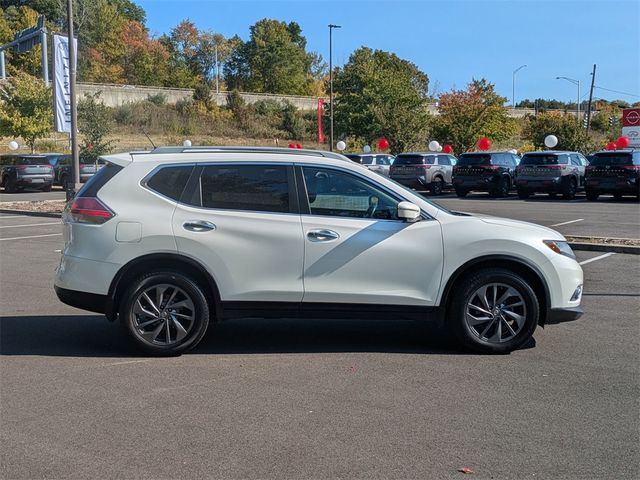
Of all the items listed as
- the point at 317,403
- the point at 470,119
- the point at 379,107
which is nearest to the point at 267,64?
the point at 379,107

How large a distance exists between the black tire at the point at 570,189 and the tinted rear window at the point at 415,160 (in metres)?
5.67

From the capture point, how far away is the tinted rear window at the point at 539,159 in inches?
1079

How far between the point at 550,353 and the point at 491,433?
223 cm

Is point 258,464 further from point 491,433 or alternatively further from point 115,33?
point 115,33

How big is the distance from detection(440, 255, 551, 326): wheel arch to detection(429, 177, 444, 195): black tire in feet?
79.5

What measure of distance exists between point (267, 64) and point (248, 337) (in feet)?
298

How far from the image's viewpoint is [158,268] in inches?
250

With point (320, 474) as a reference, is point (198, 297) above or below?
above

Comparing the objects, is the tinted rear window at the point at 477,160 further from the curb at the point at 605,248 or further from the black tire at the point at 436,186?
the curb at the point at 605,248

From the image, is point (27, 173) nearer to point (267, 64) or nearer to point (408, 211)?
point (408, 211)

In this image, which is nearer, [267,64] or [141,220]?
[141,220]

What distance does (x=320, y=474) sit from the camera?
4016 millimetres

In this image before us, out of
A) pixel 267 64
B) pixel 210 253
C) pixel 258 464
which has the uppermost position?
pixel 267 64

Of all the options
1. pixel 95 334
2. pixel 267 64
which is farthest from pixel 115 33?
pixel 95 334
